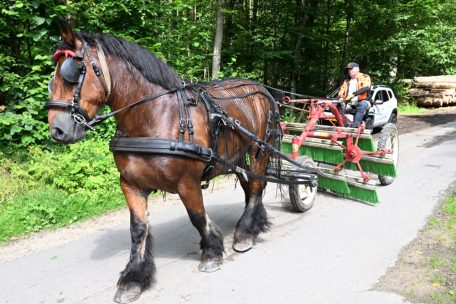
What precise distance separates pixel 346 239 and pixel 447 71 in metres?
26.3

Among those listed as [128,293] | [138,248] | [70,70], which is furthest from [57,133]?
[128,293]

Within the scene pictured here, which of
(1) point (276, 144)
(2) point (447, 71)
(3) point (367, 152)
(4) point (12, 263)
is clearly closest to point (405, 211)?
(3) point (367, 152)

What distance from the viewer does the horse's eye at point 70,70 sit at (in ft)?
8.97

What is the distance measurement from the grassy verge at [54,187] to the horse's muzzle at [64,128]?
254 cm

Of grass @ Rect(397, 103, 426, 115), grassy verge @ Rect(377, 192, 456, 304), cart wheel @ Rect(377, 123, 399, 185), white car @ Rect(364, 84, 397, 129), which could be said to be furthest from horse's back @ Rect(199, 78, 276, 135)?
grass @ Rect(397, 103, 426, 115)

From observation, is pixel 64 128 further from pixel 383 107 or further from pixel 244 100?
pixel 383 107

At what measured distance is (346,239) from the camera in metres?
4.50

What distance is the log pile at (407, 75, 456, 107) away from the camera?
22.0 metres

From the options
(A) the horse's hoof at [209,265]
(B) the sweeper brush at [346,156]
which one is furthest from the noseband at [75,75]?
(B) the sweeper brush at [346,156]

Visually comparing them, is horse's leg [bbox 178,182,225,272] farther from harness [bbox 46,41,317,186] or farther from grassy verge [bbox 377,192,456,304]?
grassy verge [bbox 377,192,456,304]

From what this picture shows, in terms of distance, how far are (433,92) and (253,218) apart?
21427 mm

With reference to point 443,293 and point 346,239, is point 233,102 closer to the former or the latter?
point 346,239

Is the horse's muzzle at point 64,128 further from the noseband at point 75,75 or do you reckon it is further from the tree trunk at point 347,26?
the tree trunk at point 347,26

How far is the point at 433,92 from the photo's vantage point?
2225cm
